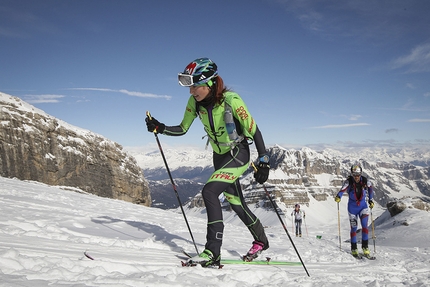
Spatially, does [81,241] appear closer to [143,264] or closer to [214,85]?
[143,264]

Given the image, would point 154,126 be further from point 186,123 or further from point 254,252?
point 254,252

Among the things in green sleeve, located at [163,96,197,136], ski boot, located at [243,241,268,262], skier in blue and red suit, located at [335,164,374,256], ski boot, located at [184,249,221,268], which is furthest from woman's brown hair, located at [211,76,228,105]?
skier in blue and red suit, located at [335,164,374,256]

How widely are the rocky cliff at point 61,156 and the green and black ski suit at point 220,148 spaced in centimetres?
5543

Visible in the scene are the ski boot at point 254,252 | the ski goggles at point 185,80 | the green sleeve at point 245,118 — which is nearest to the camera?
the ski goggles at point 185,80

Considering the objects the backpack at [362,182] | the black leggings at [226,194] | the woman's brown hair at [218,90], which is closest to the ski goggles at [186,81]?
the woman's brown hair at [218,90]

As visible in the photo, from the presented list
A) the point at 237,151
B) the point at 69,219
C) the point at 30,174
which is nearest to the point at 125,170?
the point at 30,174

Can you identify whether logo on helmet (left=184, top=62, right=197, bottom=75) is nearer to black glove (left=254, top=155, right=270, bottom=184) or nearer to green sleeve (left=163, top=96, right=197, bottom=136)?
green sleeve (left=163, top=96, right=197, bottom=136)

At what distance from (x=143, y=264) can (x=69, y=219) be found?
5138 mm

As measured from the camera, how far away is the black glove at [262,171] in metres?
5.41

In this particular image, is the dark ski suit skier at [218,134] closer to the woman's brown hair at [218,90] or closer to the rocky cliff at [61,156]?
the woman's brown hair at [218,90]

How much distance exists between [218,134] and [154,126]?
1.45 m

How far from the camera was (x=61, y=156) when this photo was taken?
56312 mm

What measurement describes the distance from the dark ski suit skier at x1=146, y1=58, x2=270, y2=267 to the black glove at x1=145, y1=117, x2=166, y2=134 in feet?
2.54

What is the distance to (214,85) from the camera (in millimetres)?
5426
